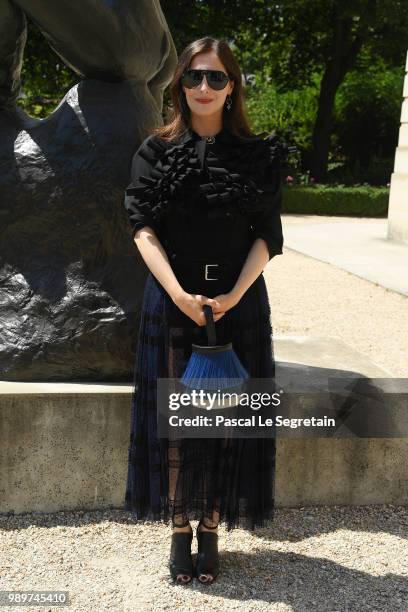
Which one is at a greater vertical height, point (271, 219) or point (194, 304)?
point (271, 219)

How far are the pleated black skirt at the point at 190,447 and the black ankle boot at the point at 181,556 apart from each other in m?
0.06

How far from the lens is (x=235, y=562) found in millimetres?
2711

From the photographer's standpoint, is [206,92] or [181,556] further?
[181,556]

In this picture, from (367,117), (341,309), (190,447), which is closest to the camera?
(190,447)

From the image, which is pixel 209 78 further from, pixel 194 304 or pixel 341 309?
pixel 341 309

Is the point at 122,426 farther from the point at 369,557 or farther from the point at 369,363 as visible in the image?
the point at 369,363

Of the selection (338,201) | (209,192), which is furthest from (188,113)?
(338,201)

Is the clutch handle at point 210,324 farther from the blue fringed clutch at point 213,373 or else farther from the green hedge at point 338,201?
the green hedge at point 338,201

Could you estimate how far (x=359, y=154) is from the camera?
77.7 ft

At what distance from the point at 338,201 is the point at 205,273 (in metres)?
16.4

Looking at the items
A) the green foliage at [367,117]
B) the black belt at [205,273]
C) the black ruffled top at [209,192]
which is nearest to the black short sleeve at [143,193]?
the black ruffled top at [209,192]

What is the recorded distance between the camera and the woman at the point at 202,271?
2.33 metres

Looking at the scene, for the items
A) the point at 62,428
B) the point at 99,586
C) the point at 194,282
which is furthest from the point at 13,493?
the point at 194,282

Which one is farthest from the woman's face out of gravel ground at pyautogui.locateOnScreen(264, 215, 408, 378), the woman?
gravel ground at pyautogui.locateOnScreen(264, 215, 408, 378)
